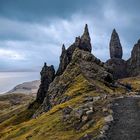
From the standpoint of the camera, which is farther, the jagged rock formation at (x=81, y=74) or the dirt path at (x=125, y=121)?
the jagged rock formation at (x=81, y=74)

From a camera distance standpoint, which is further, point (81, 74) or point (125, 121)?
point (81, 74)

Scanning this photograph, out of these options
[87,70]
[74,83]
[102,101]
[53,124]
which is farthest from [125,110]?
[87,70]

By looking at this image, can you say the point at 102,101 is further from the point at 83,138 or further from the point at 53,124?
the point at 83,138

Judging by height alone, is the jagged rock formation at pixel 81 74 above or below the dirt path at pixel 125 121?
above

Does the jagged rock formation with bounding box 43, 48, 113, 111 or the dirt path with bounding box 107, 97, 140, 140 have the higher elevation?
the jagged rock formation with bounding box 43, 48, 113, 111

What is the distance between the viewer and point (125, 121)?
68.9 metres

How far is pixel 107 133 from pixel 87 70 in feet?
369

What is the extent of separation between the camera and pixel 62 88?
16425cm

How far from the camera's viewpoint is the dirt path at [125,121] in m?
59.6

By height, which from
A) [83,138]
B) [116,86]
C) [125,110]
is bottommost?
[83,138]

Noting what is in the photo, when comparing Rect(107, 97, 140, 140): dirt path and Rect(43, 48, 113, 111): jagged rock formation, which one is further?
Rect(43, 48, 113, 111): jagged rock formation

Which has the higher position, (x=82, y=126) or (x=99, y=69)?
(x=99, y=69)

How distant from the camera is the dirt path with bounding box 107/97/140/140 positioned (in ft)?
196

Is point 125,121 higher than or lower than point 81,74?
lower
